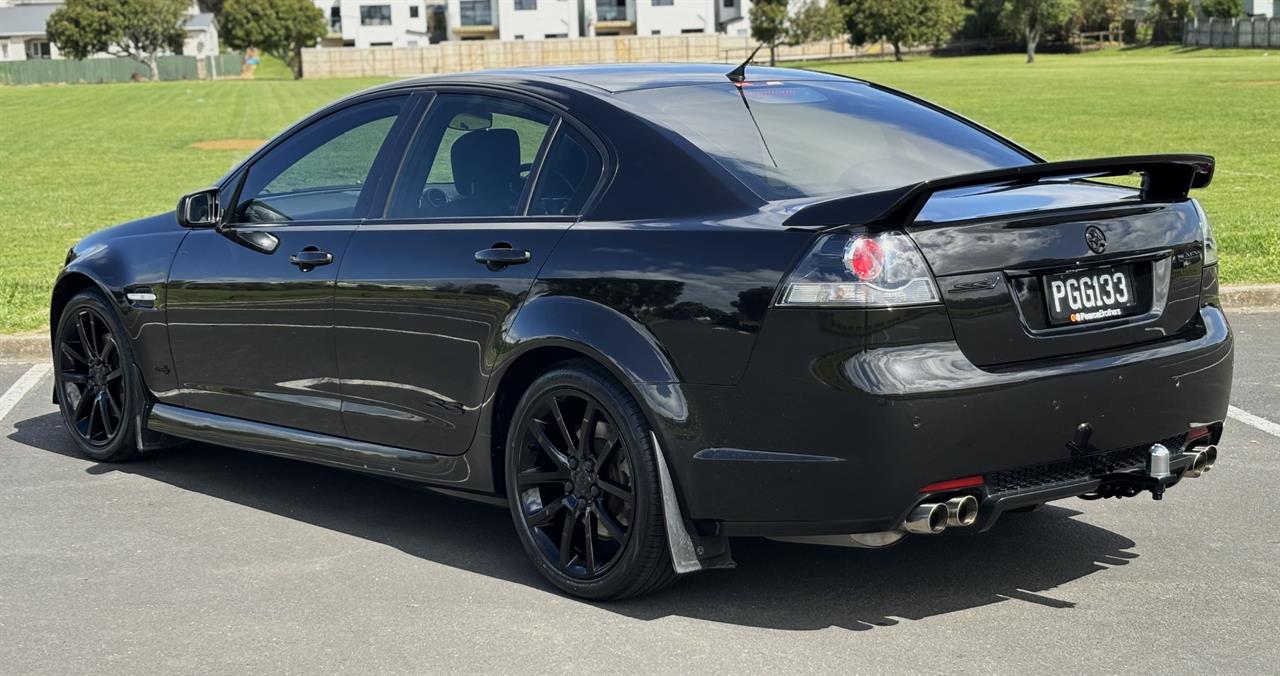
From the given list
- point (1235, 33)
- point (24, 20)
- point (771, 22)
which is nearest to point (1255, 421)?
point (1235, 33)

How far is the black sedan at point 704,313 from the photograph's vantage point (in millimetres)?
4465

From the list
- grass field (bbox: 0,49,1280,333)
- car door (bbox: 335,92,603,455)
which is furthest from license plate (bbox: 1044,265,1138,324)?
grass field (bbox: 0,49,1280,333)

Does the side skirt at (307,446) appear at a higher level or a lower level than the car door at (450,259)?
lower

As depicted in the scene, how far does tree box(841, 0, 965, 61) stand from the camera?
4163 inches

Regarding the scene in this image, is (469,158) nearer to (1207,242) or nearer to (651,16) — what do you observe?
(1207,242)

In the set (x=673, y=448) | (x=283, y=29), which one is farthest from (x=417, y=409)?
(x=283, y=29)

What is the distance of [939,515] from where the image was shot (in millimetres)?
4516

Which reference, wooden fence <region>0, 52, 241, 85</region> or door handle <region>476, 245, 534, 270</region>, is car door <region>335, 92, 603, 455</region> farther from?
wooden fence <region>0, 52, 241, 85</region>

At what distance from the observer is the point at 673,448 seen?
476 cm

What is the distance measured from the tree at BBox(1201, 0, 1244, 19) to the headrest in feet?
341

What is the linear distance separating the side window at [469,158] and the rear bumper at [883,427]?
120cm

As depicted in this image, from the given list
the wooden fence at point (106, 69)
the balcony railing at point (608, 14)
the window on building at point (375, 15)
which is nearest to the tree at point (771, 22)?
the balcony railing at point (608, 14)

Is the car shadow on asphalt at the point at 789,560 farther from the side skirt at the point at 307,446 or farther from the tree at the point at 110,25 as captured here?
the tree at the point at 110,25

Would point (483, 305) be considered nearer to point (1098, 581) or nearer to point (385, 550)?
point (385, 550)
